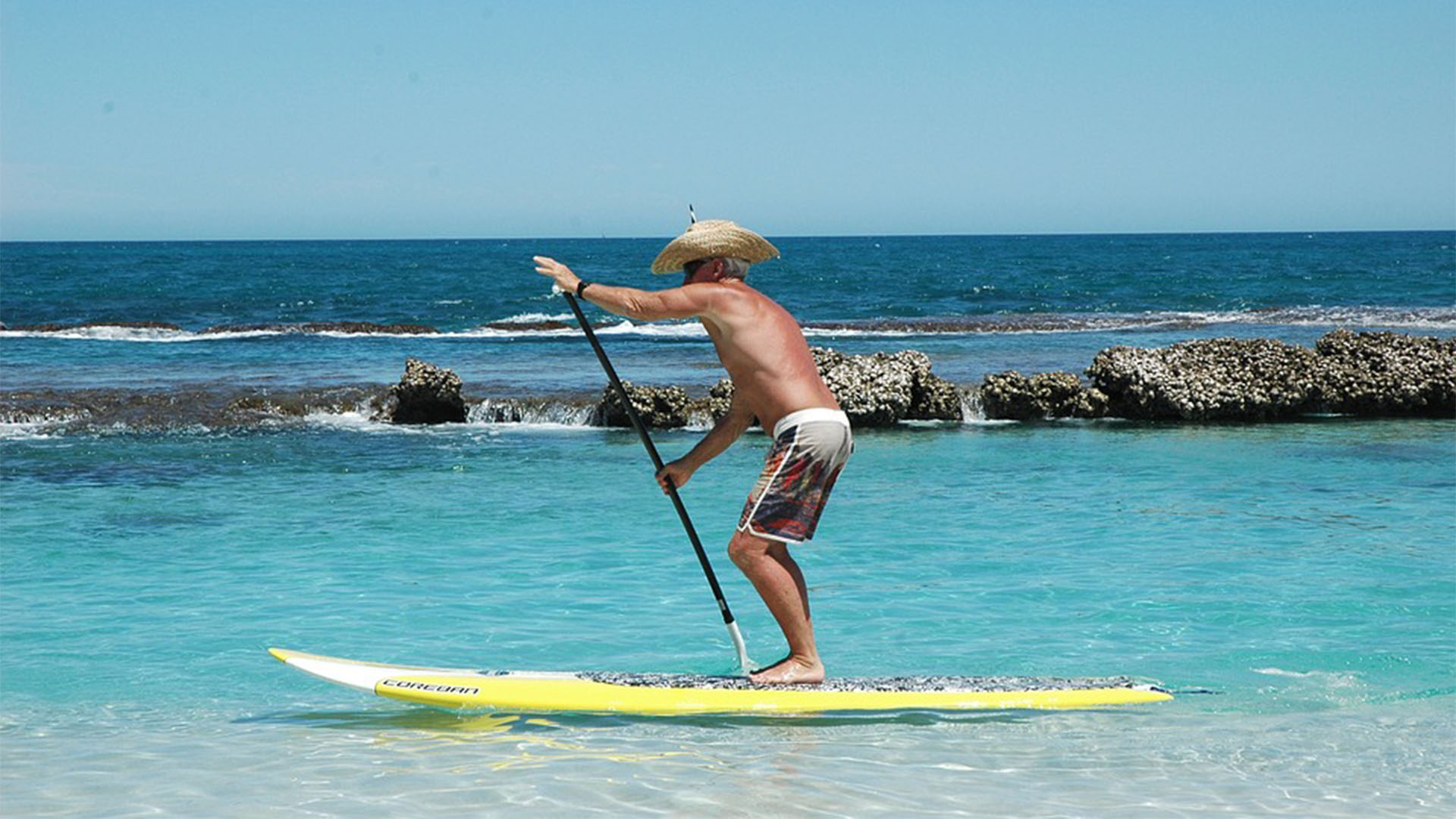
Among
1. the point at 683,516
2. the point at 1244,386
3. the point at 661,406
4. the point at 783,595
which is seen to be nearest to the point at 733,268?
the point at 683,516

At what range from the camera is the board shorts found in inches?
237

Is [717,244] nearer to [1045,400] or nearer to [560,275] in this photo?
[560,275]

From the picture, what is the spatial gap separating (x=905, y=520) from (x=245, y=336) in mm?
24726

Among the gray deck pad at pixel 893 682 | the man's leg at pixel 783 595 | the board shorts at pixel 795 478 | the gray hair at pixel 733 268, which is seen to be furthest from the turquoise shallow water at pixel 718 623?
the gray hair at pixel 733 268

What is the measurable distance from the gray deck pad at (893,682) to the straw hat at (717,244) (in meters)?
1.77

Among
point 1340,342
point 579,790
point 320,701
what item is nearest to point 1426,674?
point 579,790

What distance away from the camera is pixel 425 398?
17688mm

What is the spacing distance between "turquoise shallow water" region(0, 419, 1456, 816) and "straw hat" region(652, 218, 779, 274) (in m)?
1.98

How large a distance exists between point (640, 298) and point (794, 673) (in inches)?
70.0

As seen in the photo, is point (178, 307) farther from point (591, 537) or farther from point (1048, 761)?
point (1048, 761)

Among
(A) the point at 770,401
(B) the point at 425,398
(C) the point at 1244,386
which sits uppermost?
(A) the point at 770,401

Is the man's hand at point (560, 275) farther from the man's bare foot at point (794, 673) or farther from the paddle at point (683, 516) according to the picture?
the man's bare foot at point (794, 673)

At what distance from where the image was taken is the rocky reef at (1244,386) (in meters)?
16.7

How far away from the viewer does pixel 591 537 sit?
10406 millimetres
